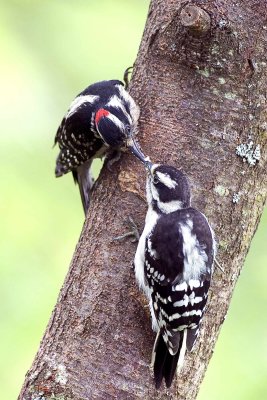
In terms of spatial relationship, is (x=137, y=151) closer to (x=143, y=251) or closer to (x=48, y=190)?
(x=143, y=251)

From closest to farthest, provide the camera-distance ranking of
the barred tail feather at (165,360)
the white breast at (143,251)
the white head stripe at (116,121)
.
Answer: the barred tail feather at (165,360)
the white breast at (143,251)
the white head stripe at (116,121)

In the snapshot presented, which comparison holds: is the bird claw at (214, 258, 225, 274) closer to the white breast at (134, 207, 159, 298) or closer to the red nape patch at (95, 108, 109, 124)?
the white breast at (134, 207, 159, 298)

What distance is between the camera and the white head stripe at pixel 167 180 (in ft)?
13.3

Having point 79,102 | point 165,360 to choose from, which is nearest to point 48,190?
point 79,102

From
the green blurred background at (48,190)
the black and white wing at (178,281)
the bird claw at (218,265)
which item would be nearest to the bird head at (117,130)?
the black and white wing at (178,281)

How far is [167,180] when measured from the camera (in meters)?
4.08

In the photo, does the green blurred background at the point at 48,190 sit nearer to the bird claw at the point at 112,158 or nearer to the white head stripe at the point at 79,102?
the white head stripe at the point at 79,102

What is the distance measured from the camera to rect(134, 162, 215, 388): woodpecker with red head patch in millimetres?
3877

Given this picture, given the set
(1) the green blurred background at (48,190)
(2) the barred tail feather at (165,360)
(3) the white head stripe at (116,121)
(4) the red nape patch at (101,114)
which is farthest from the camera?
(1) the green blurred background at (48,190)

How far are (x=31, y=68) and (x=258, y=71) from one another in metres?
2.20

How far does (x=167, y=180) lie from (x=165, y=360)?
28.5 inches

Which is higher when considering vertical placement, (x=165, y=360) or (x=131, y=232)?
(x=131, y=232)

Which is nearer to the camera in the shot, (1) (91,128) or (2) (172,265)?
(2) (172,265)

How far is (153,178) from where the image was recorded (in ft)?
13.4
